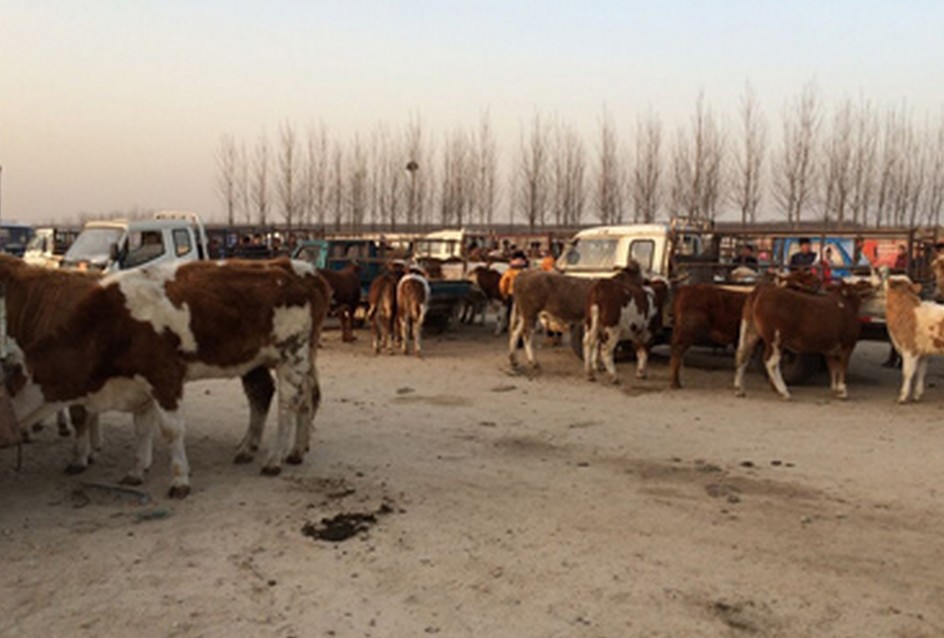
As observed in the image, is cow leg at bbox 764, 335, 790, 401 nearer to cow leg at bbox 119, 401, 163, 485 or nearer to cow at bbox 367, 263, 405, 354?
cow at bbox 367, 263, 405, 354

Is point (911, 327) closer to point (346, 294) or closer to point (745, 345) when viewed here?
point (745, 345)

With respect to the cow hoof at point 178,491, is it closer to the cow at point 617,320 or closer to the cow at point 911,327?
the cow at point 617,320

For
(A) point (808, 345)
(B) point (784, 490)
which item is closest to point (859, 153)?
(A) point (808, 345)

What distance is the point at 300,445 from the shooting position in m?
7.39

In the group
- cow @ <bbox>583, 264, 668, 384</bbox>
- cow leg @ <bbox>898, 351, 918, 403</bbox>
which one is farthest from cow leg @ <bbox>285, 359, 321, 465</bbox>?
cow leg @ <bbox>898, 351, 918, 403</bbox>

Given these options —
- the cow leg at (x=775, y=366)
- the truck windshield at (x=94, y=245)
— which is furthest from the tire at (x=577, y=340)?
the truck windshield at (x=94, y=245)

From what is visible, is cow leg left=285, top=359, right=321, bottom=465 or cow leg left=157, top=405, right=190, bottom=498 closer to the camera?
cow leg left=157, top=405, right=190, bottom=498

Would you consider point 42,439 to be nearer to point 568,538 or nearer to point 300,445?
point 300,445

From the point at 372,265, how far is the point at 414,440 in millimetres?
11236

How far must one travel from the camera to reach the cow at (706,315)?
12039 millimetres

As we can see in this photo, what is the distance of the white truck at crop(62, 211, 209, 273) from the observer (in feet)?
50.0

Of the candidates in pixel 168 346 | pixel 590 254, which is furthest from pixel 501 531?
pixel 590 254

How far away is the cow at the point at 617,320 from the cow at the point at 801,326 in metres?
1.72

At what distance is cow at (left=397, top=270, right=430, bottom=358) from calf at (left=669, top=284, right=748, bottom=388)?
4.85 m
